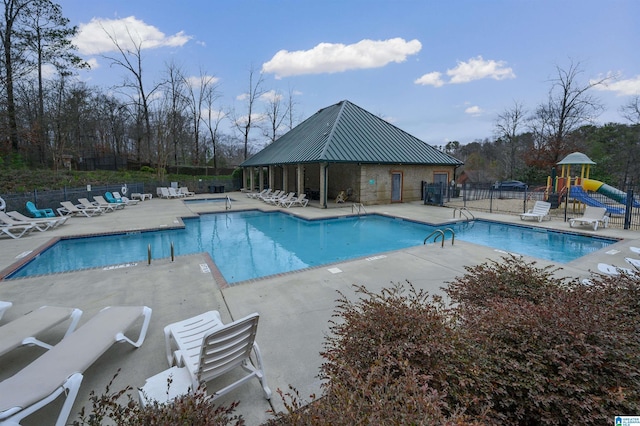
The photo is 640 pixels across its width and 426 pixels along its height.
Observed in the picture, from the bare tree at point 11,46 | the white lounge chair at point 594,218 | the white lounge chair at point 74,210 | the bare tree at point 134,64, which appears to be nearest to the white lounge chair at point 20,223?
the white lounge chair at point 74,210

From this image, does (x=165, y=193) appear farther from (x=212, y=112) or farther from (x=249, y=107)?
(x=249, y=107)

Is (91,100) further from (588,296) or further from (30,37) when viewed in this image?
(588,296)

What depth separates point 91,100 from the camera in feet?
89.7

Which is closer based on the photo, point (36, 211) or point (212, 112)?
point (36, 211)

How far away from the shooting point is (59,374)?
237 centimetres

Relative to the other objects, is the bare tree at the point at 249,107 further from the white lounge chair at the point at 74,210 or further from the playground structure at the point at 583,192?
the playground structure at the point at 583,192

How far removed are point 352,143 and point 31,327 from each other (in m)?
16.2

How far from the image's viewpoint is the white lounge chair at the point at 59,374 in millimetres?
2047

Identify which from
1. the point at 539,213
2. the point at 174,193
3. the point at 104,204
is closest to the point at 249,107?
the point at 174,193

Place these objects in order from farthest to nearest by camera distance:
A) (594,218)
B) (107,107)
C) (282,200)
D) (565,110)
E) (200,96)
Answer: (200,96) < (107,107) < (565,110) < (282,200) < (594,218)

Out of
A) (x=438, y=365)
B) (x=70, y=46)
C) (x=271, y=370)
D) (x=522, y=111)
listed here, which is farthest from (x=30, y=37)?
(x=522, y=111)

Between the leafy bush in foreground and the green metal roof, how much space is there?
13038 mm

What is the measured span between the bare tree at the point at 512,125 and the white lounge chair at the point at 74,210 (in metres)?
39.7

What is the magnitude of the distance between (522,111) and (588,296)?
1511 inches
